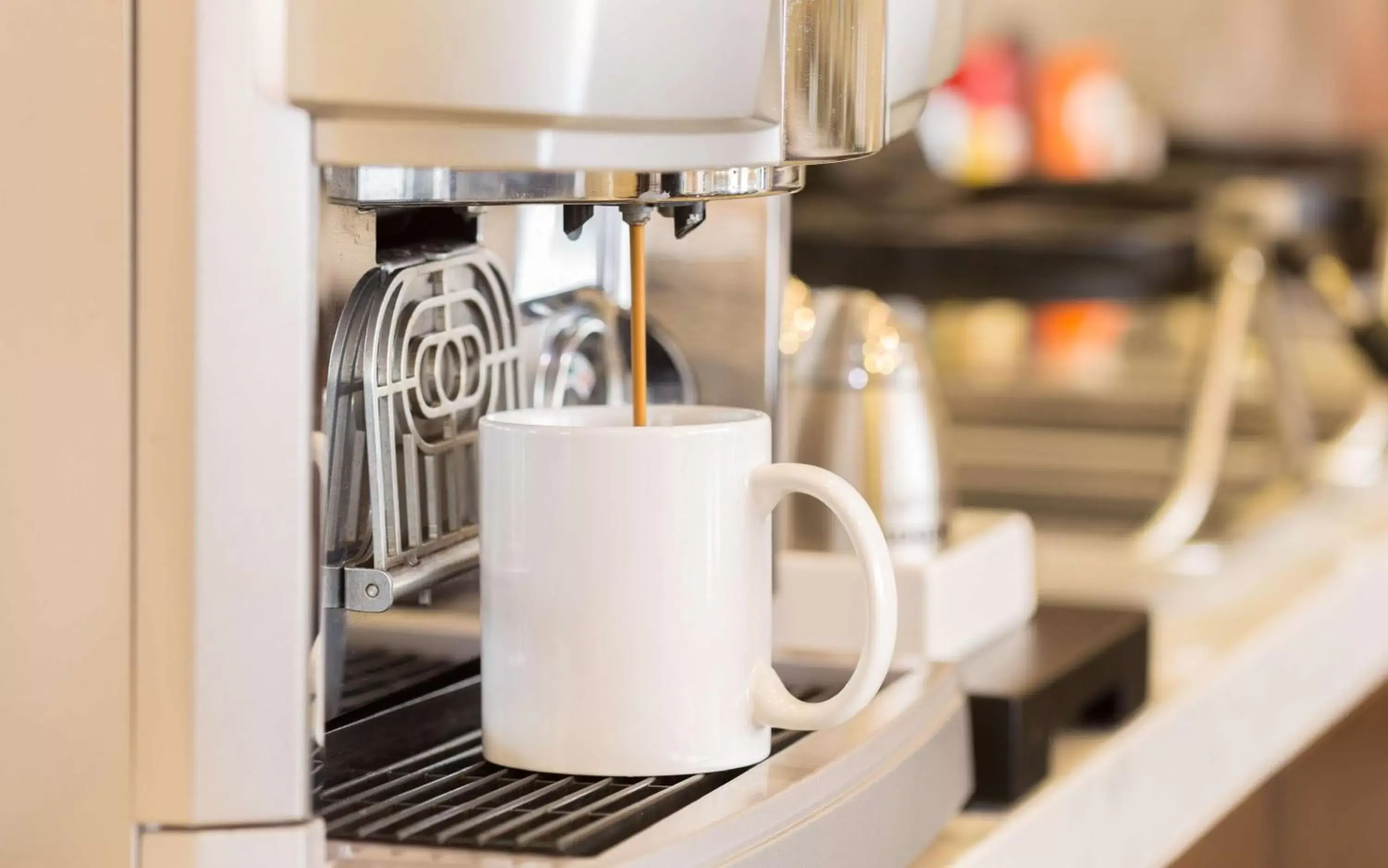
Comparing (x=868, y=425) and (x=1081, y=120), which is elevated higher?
(x=1081, y=120)

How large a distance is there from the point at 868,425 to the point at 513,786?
285mm

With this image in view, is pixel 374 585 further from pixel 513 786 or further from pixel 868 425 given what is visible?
pixel 868 425

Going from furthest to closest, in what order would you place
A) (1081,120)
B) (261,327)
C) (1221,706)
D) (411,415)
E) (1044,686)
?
(1081,120), (1221,706), (1044,686), (411,415), (261,327)

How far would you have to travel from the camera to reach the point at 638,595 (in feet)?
1.66

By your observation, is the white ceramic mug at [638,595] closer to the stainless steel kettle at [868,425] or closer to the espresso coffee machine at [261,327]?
the espresso coffee machine at [261,327]

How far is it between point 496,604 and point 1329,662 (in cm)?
53

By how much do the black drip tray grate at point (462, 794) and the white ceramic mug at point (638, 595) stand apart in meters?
0.01

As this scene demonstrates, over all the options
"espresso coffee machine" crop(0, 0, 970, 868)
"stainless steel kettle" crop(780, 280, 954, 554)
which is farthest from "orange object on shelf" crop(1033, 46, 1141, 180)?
"espresso coffee machine" crop(0, 0, 970, 868)

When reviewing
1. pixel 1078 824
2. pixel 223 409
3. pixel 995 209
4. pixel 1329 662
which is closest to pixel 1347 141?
pixel 995 209

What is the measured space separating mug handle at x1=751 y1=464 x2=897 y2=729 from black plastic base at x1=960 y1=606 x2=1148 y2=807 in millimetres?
145

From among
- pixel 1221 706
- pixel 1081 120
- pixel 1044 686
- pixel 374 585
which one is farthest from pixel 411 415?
pixel 1081 120

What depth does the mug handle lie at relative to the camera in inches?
20.2

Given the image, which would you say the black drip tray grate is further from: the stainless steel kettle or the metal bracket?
the stainless steel kettle

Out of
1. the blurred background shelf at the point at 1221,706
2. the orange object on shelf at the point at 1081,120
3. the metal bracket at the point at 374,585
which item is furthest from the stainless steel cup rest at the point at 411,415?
Result: the orange object on shelf at the point at 1081,120
